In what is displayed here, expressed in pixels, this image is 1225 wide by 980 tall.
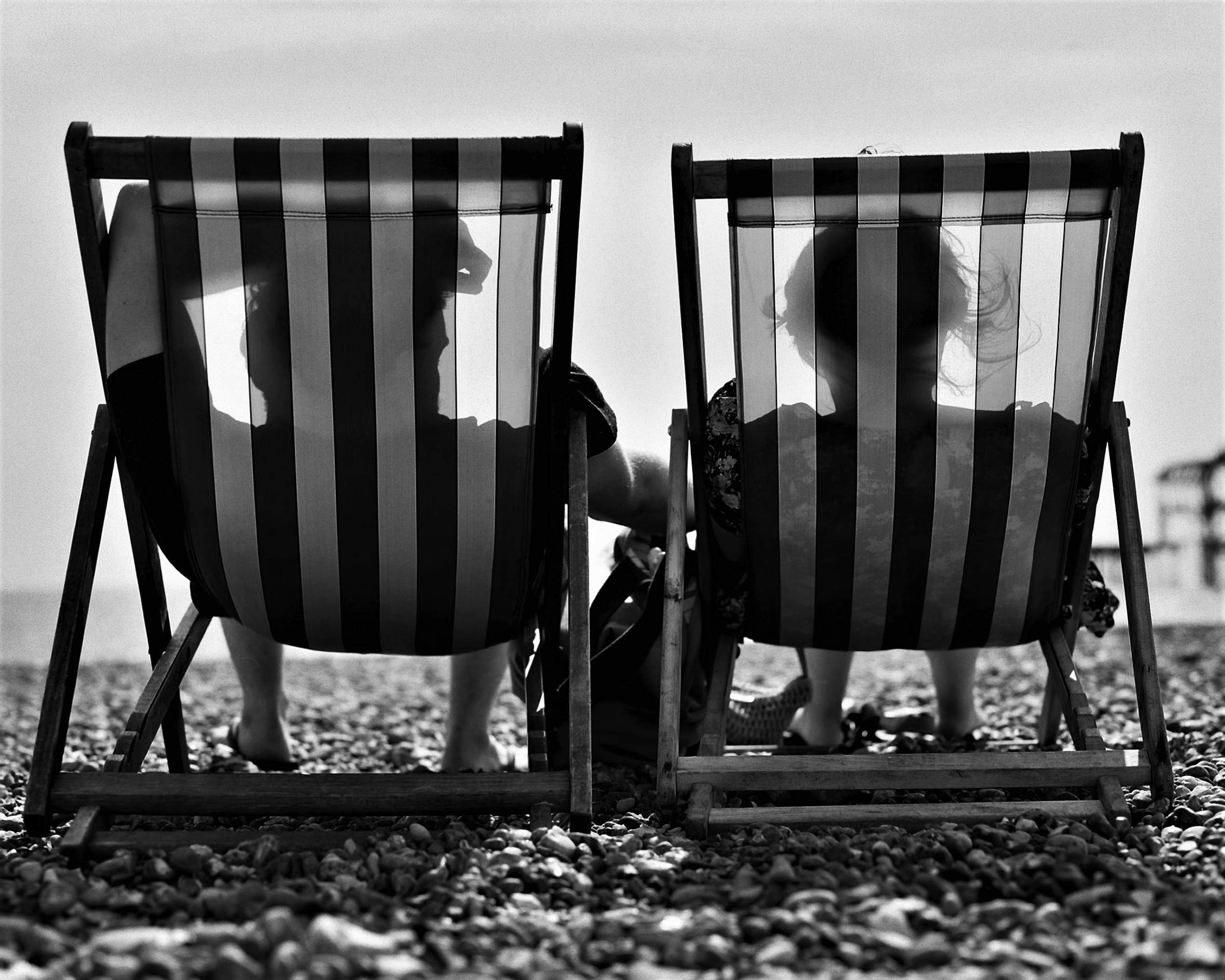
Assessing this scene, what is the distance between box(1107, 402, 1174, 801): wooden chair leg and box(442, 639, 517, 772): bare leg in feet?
4.88

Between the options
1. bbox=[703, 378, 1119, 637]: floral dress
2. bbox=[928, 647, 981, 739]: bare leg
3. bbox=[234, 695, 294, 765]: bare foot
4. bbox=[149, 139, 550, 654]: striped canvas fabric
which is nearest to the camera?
bbox=[149, 139, 550, 654]: striped canvas fabric

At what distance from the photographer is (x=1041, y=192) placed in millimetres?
2506

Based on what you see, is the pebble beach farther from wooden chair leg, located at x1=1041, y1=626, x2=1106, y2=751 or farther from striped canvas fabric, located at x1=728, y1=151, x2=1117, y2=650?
striped canvas fabric, located at x1=728, y1=151, x2=1117, y2=650

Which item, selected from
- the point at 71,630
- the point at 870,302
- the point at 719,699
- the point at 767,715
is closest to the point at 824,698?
the point at 767,715

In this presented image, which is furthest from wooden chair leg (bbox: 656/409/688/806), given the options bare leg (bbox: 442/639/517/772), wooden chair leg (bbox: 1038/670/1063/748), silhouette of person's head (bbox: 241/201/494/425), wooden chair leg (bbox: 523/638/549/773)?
wooden chair leg (bbox: 1038/670/1063/748)

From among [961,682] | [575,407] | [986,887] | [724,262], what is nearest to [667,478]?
[575,407]

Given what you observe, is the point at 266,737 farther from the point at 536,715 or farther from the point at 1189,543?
the point at 1189,543

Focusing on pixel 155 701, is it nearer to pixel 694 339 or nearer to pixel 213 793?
pixel 213 793

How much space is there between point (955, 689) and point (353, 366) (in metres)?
2.00

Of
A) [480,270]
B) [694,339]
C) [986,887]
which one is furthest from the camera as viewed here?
[694,339]

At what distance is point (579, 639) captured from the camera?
2.63 metres

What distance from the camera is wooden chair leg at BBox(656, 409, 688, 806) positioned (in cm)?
261

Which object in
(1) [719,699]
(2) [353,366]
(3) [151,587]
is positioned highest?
(2) [353,366]

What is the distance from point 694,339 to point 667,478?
0.57 m
